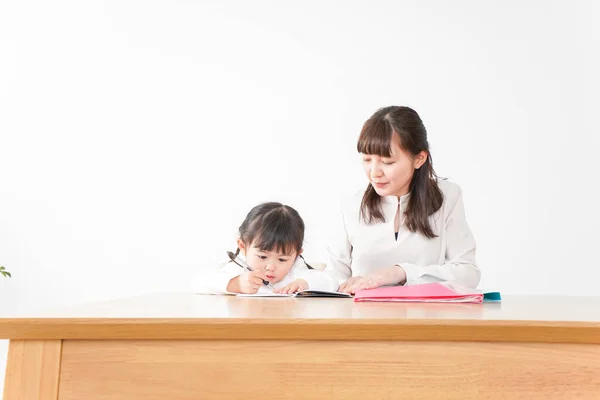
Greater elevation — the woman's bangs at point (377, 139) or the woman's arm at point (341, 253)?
the woman's bangs at point (377, 139)

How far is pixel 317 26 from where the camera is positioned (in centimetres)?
333

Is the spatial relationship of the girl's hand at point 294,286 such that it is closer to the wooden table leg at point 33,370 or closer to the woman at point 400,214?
the woman at point 400,214

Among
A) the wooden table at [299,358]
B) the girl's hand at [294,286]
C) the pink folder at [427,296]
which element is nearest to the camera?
the wooden table at [299,358]

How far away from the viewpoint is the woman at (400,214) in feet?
5.83

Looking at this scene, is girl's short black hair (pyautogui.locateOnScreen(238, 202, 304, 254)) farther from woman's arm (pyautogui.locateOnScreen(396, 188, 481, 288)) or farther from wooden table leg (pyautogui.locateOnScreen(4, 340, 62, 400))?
wooden table leg (pyautogui.locateOnScreen(4, 340, 62, 400))

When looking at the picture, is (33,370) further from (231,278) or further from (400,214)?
Result: (400,214)

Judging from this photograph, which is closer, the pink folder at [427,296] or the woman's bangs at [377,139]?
the pink folder at [427,296]

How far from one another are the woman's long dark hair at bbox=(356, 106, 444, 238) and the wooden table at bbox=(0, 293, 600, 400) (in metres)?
0.96

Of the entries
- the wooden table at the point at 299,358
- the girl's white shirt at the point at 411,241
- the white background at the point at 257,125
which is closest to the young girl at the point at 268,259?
the girl's white shirt at the point at 411,241

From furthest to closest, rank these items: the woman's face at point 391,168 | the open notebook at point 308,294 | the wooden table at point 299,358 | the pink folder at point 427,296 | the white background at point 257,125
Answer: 1. the white background at point 257,125
2. the woman's face at point 391,168
3. the open notebook at point 308,294
4. the pink folder at point 427,296
5. the wooden table at point 299,358

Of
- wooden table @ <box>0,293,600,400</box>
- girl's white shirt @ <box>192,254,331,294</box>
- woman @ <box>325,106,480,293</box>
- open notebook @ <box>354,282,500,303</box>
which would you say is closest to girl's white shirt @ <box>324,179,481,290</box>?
woman @ <box>325,106,480,293</box>

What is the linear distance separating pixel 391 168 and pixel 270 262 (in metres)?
0.36

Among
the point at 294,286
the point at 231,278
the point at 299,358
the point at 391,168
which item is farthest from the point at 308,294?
the point at 299,358

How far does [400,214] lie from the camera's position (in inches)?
73.8
